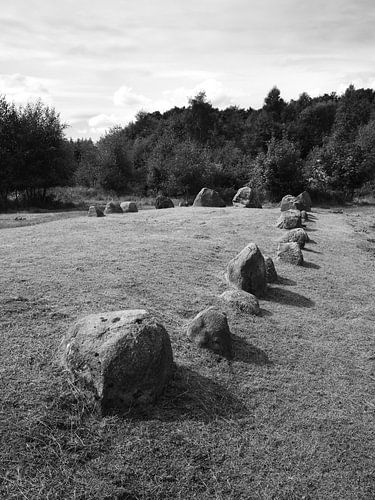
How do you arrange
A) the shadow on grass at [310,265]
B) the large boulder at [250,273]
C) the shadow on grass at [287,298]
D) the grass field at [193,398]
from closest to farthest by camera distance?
the grass field at [193,398] → the shadow on grass at [287,298] → the large boulder at [250,273] → the shadow on grass at [310,265]

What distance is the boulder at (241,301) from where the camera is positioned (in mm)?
6625

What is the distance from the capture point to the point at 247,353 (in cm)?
542

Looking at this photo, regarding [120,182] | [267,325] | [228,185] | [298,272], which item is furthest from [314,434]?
[120,182]

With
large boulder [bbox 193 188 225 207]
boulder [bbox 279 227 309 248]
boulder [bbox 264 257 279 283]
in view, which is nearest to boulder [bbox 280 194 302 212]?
large boulder [bbox 193 188 225 207]

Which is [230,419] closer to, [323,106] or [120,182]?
[120,182]

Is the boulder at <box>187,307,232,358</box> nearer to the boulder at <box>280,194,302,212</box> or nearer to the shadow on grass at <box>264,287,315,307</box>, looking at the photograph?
the shadow on grass at <box>264,287,315,307</box>

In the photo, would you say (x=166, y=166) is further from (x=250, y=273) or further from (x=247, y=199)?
(x=250, y=273)

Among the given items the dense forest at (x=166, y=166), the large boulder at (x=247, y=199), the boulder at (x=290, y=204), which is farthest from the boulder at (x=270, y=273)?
the dense forest at (x=166, y=166)

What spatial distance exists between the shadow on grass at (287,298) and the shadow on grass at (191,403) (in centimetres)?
312

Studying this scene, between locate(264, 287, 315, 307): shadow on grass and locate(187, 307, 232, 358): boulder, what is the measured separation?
2.32 metres

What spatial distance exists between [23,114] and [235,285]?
2176 centimetres

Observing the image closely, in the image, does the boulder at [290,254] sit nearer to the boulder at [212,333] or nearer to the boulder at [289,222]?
the boulder at [289,222]

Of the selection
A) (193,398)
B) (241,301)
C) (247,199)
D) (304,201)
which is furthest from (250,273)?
(304,201)

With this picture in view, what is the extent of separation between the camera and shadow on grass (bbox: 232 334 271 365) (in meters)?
5.28
